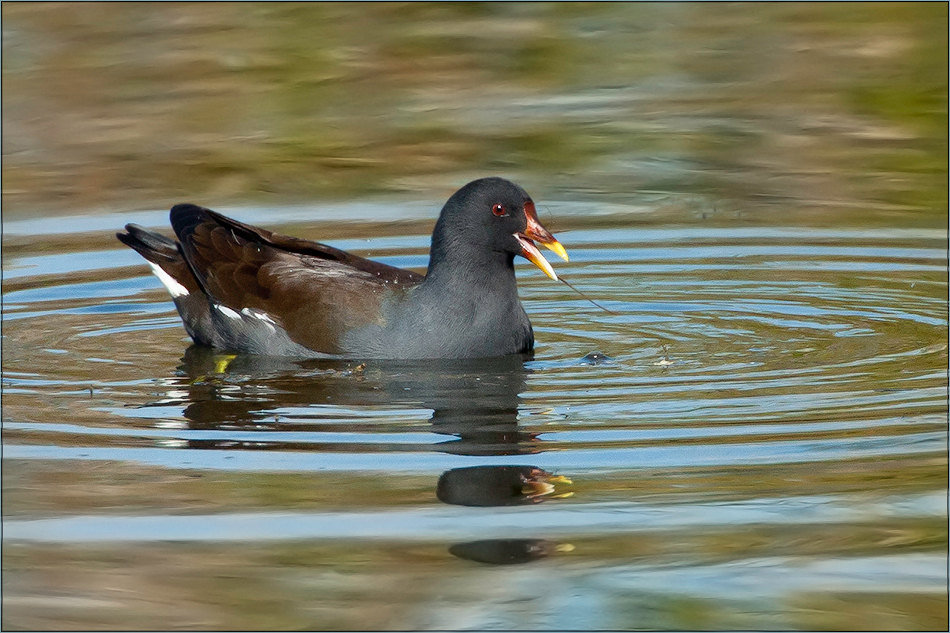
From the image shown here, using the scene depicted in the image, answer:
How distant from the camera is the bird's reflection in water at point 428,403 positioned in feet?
19.1

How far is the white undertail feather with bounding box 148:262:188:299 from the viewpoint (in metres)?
8.75

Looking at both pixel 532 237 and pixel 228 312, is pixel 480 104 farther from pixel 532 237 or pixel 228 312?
pixel 532 237

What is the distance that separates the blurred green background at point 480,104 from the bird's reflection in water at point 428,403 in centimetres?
335

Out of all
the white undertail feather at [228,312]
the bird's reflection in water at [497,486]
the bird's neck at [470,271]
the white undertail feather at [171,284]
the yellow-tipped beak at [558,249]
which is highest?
the yellow-tipped beak at [558,249]

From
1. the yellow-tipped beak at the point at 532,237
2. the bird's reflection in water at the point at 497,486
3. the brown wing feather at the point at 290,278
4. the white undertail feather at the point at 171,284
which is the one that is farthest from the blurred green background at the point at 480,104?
the bird's reflection in water at the point at 497,486

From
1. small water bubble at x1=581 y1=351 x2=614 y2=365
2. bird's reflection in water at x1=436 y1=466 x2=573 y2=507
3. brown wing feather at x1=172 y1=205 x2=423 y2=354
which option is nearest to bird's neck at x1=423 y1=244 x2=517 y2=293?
brown wing feather at x1=172 y1=205 x2=423 y2=354

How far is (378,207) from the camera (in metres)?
→ 11.0

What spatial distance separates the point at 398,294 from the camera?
8031mm

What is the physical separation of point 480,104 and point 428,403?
6.42m

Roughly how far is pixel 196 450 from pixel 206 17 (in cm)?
981

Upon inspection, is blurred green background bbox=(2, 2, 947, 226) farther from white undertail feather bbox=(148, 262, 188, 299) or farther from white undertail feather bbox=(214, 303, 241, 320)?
white undertail feather bbox=(214, 303, 241, 320)

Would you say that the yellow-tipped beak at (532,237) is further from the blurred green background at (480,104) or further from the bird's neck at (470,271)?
the blurred green background at (480,104)

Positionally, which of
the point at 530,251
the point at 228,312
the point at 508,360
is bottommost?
the point at 508,360

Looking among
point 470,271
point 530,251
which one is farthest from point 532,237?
point 470,271
